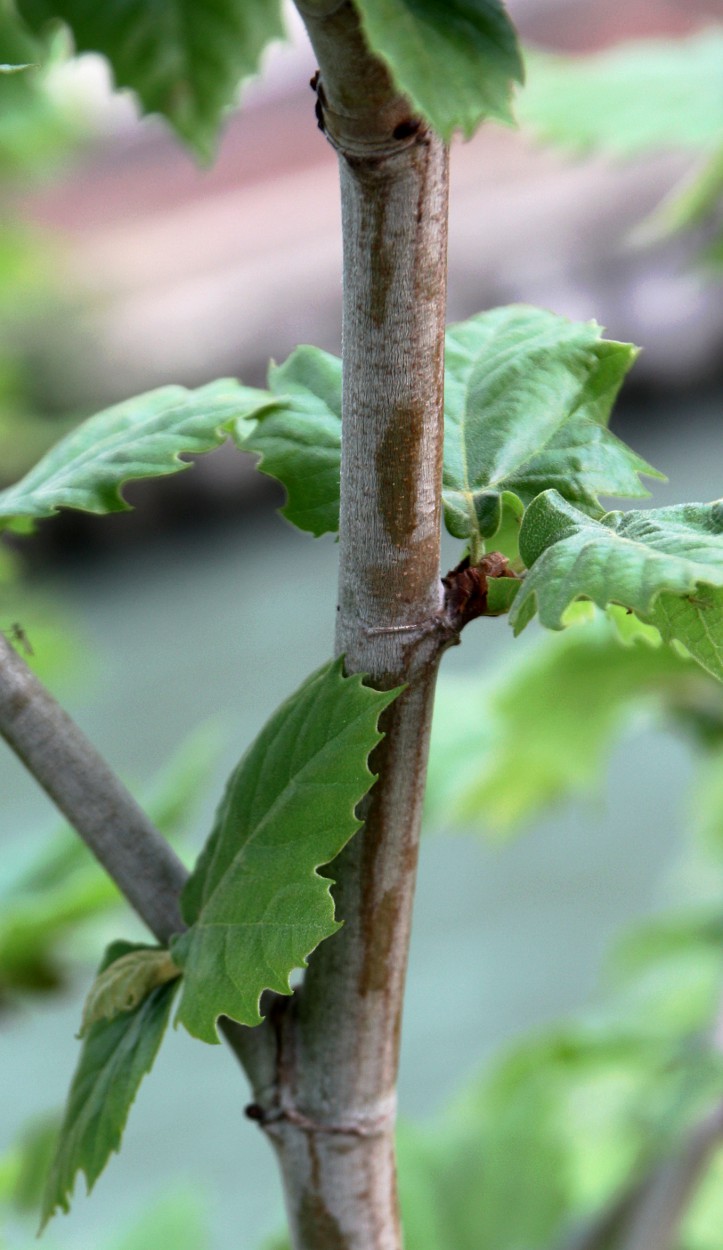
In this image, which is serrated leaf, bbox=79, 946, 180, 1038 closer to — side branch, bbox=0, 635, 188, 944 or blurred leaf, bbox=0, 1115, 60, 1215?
side branch, bbox=0, 635, 188, 944

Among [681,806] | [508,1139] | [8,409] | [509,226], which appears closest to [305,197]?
[509,226]

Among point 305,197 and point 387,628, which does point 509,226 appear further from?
point 387,628

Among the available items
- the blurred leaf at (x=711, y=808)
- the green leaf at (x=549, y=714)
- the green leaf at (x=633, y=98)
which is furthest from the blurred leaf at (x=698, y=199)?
the blurred leaf at (x=711, y=808)

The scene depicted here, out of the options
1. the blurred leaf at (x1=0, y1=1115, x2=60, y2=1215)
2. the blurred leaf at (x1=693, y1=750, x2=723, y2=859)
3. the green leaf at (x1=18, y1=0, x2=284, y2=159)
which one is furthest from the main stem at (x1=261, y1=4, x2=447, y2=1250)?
the blurred leaf at (x1=693, y1=750, x2=723, y2=859)

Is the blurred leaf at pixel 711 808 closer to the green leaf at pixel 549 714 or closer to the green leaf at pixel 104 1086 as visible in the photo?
the green leaf at pixel 549 714

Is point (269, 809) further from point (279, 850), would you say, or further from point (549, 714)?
point (549, 714)
